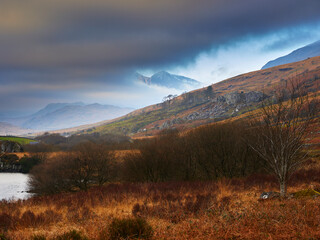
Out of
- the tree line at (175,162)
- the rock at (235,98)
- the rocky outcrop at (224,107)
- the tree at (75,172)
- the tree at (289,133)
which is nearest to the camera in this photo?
the tree at (289,133)

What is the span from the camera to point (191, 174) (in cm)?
2678

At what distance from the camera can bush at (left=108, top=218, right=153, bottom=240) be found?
5.23 meters

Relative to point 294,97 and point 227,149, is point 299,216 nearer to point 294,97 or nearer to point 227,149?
point 294,97

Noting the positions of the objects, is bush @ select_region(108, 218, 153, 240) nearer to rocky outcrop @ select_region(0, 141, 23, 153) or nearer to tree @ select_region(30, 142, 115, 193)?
tree @ select_region(30, 142, 115, 193)

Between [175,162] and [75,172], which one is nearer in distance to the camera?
[175,162]

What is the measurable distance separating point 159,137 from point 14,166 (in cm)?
7281

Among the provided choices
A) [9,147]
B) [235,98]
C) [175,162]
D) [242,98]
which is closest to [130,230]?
[175,162]

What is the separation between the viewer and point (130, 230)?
5.36m

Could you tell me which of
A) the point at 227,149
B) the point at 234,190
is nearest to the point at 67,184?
the point at 227,149

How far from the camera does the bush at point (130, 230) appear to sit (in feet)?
17.2

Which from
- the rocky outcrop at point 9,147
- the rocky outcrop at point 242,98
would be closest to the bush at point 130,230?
the rocky outcrop at point 9,147

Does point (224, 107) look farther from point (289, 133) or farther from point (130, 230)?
point (130, 230)

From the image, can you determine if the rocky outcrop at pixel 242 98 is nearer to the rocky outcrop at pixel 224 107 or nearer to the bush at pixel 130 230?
the rocky outcrop at pixel 224 107

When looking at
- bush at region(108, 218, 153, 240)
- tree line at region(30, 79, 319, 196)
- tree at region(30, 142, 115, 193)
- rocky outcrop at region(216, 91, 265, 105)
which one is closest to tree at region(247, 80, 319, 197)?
bush at region(108, 218, 153, 240)
